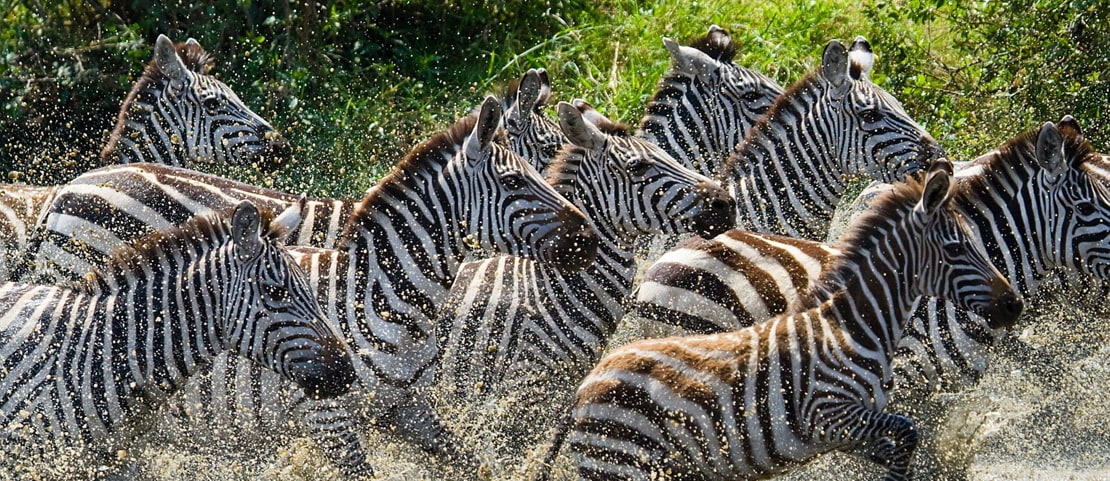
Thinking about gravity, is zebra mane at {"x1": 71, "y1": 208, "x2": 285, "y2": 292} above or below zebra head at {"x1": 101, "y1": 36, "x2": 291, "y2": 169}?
above

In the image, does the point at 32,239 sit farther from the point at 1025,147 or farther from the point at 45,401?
the point at 1025,147

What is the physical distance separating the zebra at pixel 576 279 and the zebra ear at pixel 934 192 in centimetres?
144

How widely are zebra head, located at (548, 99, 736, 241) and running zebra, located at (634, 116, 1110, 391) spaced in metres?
0.24

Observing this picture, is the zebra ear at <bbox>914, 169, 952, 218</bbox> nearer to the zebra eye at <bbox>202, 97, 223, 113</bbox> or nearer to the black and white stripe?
the black and white stripe

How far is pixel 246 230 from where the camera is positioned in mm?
6008

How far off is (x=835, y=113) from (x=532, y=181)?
8.15 feet

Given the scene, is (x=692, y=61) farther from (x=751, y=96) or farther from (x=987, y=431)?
(x=987, y=431)

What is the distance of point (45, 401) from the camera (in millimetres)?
5883

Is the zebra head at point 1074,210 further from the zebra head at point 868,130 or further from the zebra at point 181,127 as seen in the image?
the zebra at point 181,127

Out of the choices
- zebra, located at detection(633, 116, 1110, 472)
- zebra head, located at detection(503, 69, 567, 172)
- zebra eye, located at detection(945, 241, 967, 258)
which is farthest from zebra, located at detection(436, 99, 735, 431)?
zebra eye, located at detection(945, 241, 967, 258)

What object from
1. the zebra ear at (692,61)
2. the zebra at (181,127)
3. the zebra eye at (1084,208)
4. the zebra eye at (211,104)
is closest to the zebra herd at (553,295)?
the zebra eye at (1084,208)

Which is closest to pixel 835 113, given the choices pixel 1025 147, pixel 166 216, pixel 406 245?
pixel 1025 147

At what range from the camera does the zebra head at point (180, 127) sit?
9469 mm

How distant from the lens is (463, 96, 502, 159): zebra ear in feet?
22.2
